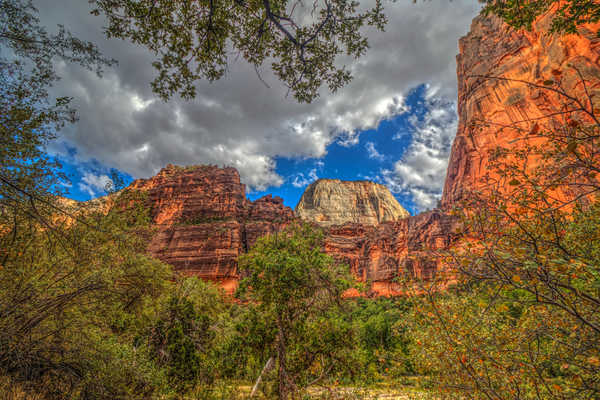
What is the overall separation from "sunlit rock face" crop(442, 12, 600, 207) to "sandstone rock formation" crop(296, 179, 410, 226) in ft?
192

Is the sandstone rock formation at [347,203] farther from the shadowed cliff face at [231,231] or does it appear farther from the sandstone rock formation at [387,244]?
the sandstone rock formation at [387,244]

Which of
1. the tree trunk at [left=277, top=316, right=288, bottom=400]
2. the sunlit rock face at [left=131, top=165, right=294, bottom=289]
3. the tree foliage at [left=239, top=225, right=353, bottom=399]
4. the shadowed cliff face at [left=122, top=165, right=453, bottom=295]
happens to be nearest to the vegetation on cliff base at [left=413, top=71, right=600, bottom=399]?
the tree foliage at [left=239, top=225, right=353, bottom=399]

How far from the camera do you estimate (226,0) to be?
16.2 feet

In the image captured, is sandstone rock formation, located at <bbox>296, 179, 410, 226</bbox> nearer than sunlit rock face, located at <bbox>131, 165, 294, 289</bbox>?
No

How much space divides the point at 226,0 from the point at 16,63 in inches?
156

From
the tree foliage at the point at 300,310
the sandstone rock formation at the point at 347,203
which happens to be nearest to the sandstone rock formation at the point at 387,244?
the tree foliage at the point at 300,310

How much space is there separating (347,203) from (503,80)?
83116mm

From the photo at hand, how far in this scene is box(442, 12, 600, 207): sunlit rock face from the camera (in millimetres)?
24297

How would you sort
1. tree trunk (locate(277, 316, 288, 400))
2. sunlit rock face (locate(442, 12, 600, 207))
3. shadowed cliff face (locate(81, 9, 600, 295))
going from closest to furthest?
tree trunk (locate(277, 316, 288, 400))
sunlit rock face (locate(442, 12, 600, 207))
shadowed cliff face (locate(81, 9, 600, 295))

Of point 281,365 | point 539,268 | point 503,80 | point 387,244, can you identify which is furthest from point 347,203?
point 539,268

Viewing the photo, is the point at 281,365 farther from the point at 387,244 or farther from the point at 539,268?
the point at 387,244

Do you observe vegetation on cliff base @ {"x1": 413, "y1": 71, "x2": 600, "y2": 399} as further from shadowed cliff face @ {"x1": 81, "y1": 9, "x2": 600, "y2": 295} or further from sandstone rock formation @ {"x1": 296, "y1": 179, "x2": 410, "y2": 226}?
sandstone rock formation @ {"x1": 296, "y1": 179, "x2": 410, "y2": 226}

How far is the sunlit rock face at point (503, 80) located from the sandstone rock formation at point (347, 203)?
58392 millimetres

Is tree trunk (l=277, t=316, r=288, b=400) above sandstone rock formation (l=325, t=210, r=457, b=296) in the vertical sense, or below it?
below
